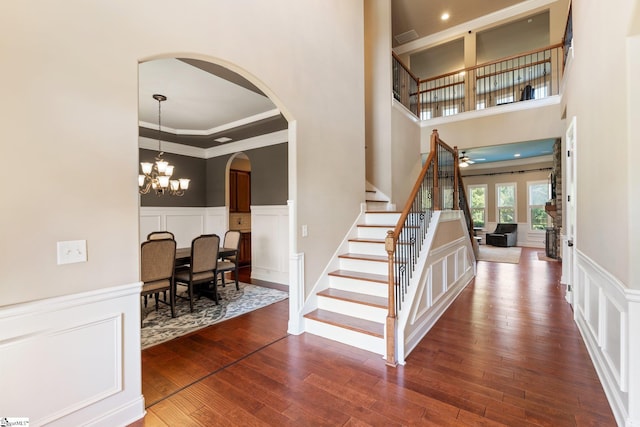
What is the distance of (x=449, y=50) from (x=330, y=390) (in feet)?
30.0

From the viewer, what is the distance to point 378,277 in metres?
3.42

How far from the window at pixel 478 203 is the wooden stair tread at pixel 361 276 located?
976 cm

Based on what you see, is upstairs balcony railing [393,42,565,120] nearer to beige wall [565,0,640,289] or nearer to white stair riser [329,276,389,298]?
beige wall [565,0,640,289]

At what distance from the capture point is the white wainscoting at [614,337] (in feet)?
5.55

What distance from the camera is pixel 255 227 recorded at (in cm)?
609

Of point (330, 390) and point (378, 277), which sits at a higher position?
point (378, 277)

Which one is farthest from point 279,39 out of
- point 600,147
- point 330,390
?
point 330,390

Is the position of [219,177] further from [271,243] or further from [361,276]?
[361,276]

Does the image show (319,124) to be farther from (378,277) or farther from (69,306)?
(69,306)

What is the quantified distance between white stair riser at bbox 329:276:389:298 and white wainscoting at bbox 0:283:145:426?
2.17 m

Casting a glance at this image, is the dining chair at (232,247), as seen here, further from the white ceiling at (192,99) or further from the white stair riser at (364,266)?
the white ceiling at (192,99)

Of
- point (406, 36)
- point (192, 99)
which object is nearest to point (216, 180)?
point (192, 99)

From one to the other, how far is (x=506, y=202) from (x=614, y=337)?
10.4 meters

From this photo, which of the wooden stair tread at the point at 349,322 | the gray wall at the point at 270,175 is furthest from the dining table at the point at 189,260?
the wooden stair tread at the point at 349,322
